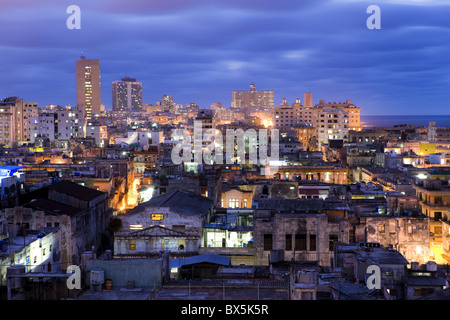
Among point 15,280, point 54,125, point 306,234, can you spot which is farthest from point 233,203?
point 54,125

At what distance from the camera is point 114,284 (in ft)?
69.5

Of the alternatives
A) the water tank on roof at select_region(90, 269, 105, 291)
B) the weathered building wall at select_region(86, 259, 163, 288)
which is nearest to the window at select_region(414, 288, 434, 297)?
the weathered building wall at select_region(86, 259, 163, 288)

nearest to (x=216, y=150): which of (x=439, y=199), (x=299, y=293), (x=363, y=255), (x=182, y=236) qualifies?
(x=439, y=199)

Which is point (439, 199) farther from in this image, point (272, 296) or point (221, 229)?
point (272, 296)

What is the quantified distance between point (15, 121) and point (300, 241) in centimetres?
10806

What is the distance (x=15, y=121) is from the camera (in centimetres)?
12694

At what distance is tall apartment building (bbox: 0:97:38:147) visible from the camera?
123 m

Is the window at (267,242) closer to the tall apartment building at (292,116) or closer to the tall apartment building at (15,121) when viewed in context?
the tall apartment building at (15,121)

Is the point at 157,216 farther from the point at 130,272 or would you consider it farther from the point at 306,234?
the point at 130,272

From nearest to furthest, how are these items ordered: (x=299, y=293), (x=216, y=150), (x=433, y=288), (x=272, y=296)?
(x=299, y=293) → (x=272, y=296) → (x=433, y=288) → (x=216, y=150)

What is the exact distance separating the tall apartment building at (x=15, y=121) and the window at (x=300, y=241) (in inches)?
3906

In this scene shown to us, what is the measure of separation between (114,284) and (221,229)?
1505cm

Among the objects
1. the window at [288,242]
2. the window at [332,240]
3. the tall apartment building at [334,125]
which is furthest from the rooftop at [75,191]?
the tall apartment building at [334,125]

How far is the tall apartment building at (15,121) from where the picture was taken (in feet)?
403
